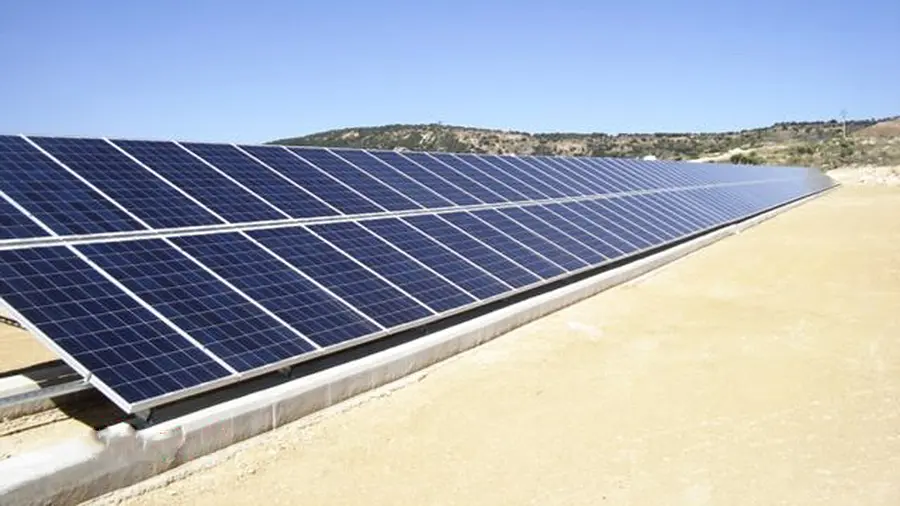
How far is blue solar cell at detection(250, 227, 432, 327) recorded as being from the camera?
11227mm

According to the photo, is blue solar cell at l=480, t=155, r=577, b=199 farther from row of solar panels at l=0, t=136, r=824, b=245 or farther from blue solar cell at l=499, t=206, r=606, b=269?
blue solar cell at l=499, t=206, r=606, b=269

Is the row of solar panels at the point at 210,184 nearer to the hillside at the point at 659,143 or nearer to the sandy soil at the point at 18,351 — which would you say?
the sandy soil at the point at 18,351

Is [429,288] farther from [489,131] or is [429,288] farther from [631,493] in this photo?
[489,131]

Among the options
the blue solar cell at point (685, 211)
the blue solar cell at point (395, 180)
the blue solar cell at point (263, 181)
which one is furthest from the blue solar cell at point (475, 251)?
the blue solar cell at point (685, 211)

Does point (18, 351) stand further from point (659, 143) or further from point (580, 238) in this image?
point (659, 143)

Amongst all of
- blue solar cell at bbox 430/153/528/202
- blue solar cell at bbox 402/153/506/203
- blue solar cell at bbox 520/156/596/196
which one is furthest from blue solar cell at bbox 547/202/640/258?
blue solar cell at bbox 520/156/596/196

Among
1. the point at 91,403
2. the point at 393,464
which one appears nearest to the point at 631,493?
the point at 393,464

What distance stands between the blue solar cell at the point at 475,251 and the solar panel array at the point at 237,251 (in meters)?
0.05

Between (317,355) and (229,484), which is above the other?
(317,355)

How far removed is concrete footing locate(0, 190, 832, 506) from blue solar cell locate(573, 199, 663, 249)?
31.4 ft

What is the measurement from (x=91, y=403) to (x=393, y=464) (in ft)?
15.3

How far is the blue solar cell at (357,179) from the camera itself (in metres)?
16.1

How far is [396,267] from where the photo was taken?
12867 mm

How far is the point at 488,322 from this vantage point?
13.1 m
